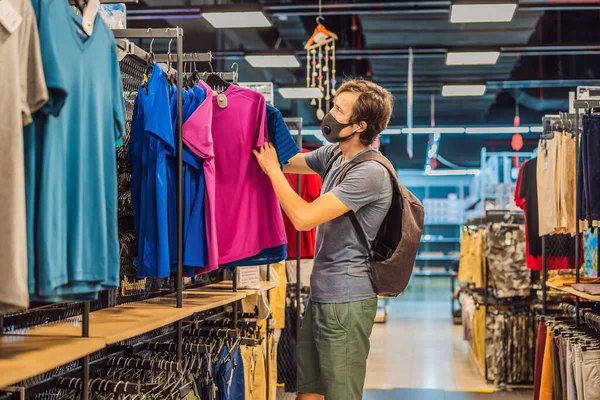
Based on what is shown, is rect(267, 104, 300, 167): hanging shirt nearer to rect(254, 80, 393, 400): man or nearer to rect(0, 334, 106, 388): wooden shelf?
rect(254, 80, 393, 400): man

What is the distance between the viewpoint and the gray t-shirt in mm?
2846

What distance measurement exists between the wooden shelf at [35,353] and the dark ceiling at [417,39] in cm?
565

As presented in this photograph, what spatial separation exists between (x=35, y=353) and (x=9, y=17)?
895mm

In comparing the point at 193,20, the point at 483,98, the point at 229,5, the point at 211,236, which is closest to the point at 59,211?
the point at 211,236

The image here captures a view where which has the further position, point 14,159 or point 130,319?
point 130,319

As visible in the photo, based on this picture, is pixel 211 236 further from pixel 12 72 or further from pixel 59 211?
pixel 12 72

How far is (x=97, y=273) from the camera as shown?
6.52ft

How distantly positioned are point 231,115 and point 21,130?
5.53 feet

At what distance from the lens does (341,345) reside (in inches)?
111

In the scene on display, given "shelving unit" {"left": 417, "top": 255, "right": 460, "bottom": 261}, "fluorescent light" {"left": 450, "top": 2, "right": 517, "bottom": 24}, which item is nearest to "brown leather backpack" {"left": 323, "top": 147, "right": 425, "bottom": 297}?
"fluorescent light" {"left": 450, "top": 2, "right": 517, "bottom": 24}

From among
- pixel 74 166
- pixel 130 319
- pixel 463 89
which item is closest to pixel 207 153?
pixel 130 319

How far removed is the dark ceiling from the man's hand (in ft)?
14.1

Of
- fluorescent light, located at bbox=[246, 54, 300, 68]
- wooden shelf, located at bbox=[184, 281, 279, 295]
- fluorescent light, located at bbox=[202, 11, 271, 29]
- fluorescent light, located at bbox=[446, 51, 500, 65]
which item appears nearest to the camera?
wooden shelf, located at bbox=[184, 281, 279, 295]

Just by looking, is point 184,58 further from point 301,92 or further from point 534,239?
point 301,92
